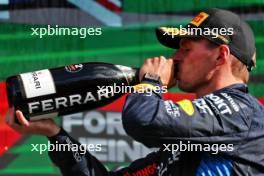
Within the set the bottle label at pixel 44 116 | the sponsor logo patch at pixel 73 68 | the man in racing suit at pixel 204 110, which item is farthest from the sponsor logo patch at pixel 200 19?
the bottle label at pixel 44 116

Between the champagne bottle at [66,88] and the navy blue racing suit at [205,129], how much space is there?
359 millimetres

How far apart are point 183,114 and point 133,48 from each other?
205cm

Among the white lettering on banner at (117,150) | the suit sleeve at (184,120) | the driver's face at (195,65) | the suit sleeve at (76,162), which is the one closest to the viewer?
the suit sleeve at (184,120)

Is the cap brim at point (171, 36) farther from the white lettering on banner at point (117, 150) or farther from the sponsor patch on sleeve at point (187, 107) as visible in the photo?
the white lettering on banner at point (117, 150)

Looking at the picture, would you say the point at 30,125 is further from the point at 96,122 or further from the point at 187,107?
the point at 96,122

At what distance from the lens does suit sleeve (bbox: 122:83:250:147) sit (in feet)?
6.50

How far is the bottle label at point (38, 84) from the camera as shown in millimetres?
2266

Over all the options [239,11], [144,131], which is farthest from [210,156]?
[239,11]

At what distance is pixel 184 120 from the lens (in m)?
1.99

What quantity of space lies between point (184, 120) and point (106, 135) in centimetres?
219

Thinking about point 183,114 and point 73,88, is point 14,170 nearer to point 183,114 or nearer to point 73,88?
point 73,88

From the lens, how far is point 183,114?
200 centimetres

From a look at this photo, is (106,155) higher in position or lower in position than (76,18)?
lower

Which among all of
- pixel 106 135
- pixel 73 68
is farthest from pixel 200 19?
pixel 106 135
